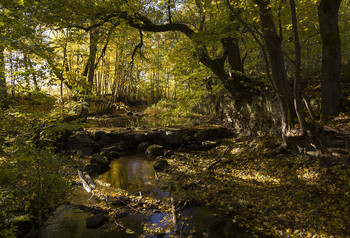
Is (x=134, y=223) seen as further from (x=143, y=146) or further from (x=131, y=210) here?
(x=143, y=146)

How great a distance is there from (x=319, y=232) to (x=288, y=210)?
848 millimetres

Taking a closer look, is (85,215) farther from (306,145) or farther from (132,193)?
(306,145)

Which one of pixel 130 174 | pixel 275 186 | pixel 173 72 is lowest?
pixel 130 174

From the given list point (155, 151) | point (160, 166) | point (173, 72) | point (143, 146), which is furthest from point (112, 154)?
point (173, 72)

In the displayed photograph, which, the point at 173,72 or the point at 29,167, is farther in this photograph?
the point at 173,72

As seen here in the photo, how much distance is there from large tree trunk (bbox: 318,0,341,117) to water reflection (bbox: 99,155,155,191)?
21.9ft

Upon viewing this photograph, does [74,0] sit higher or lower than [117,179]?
higher

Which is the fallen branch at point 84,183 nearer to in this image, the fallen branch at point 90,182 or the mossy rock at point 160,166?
the fallen branch at point 90,182

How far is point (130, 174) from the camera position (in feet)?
27.7

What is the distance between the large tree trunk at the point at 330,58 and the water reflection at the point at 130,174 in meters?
6.68

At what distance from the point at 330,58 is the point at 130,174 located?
8.30m

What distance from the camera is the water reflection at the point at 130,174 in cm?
741

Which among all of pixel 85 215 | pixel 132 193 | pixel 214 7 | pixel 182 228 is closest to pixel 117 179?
pixel 132 193

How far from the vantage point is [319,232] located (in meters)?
4.05
